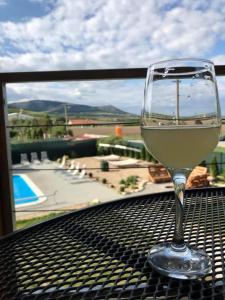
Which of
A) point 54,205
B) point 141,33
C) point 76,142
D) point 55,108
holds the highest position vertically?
point 141,33

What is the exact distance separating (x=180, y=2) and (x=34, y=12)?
358 cm

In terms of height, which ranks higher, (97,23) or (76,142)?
(97,23)

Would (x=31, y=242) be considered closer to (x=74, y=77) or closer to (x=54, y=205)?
(x=74, y=77)

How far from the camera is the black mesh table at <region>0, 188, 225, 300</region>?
0.33 meters

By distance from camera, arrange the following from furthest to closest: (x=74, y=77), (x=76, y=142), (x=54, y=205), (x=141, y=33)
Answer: (x=141, y=33)
(x=54, y=205)
(x=76, y=142)
(x=74, y=77)

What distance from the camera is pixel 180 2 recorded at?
22.4ft

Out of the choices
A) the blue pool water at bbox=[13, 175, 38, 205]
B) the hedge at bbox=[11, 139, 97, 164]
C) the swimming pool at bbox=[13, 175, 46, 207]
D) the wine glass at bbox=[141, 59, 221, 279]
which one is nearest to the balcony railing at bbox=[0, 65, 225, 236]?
the wine glass at bbox=[141, 59, 221, 279]

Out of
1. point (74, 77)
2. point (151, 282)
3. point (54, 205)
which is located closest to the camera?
point (151, 282)

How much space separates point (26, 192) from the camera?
728cm

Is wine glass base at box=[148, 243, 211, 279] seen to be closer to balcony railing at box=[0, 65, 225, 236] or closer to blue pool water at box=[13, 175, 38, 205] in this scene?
balcony railing at box=[0, 65, 225, 236]

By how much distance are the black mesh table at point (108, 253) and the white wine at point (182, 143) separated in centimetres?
12

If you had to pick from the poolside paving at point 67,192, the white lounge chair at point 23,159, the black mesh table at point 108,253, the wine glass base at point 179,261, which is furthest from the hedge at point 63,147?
the wine glass base at point 179,261

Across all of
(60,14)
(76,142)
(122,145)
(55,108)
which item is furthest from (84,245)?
(60,14)

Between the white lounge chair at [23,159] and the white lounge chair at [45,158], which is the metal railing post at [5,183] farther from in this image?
the white lounge chair at [45,158]
